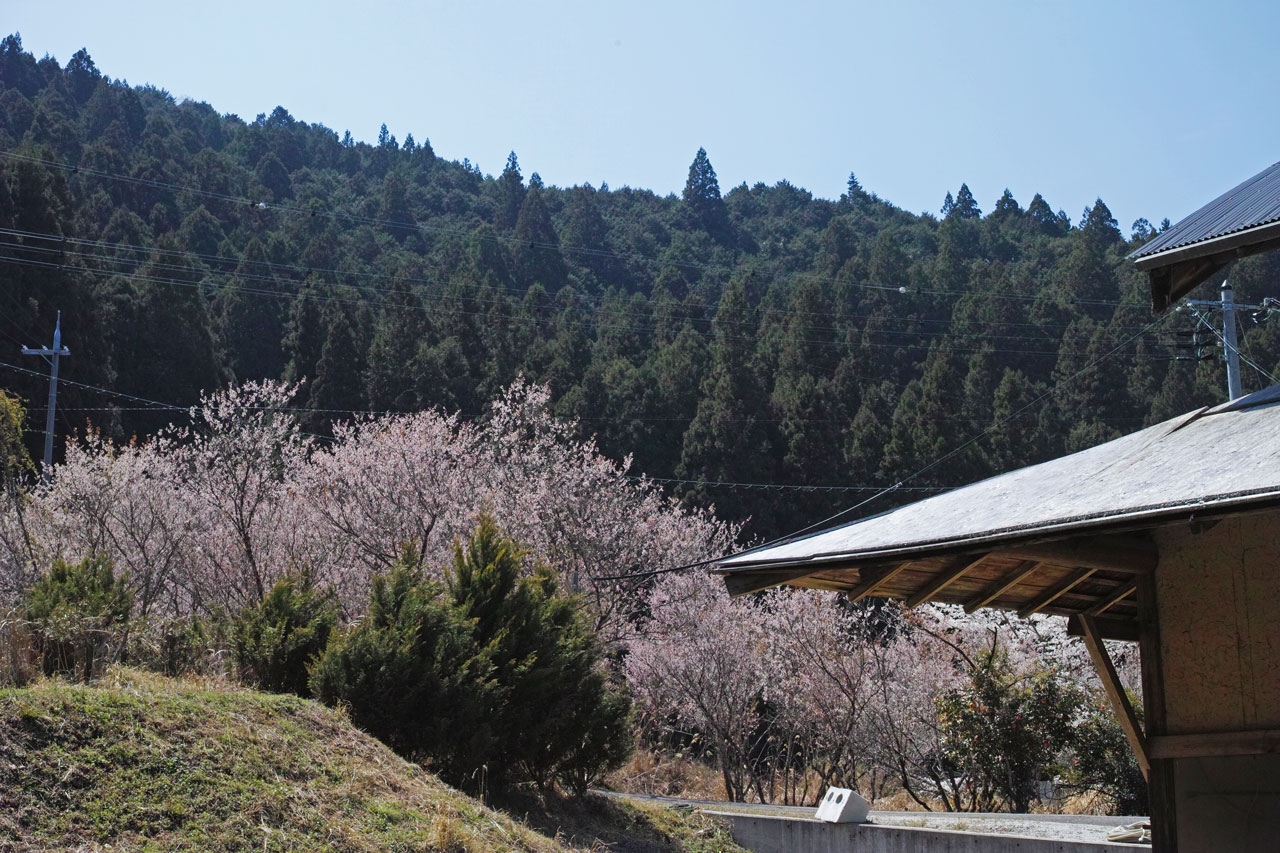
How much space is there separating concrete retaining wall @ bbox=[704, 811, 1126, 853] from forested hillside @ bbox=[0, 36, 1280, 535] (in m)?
27.6

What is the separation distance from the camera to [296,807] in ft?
24.3

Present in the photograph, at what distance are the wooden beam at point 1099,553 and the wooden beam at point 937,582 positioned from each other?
0.26 meters

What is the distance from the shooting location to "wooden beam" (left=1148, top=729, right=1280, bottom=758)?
5.14 m

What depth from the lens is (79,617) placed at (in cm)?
1045

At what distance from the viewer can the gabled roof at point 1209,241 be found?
5.91m

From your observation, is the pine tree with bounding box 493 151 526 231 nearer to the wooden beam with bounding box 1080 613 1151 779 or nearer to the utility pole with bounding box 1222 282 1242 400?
the utility pole with bounding box 1222 282 1242 400

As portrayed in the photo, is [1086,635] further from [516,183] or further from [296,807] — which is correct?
[516,183]

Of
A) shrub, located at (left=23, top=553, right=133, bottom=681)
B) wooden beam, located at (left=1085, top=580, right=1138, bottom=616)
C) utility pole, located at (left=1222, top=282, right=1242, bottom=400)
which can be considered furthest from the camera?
utility pole, located at (left=1222, top=282, right=1242, bottom=400)

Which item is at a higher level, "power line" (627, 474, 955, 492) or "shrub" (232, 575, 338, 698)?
"power line" (627, 474, 955, 492)

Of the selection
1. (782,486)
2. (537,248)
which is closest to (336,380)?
(782,486)

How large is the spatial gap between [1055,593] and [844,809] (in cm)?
628

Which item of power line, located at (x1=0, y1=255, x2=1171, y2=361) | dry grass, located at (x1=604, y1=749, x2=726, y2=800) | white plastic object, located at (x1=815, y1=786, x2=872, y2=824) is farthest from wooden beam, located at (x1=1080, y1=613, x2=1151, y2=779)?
power line, located at (x1=0, y1=255, x2=1171, y2=361)

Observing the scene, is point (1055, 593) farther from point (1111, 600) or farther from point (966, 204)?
point (966, 204)

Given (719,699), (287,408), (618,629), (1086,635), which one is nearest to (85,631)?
(1086,635)
